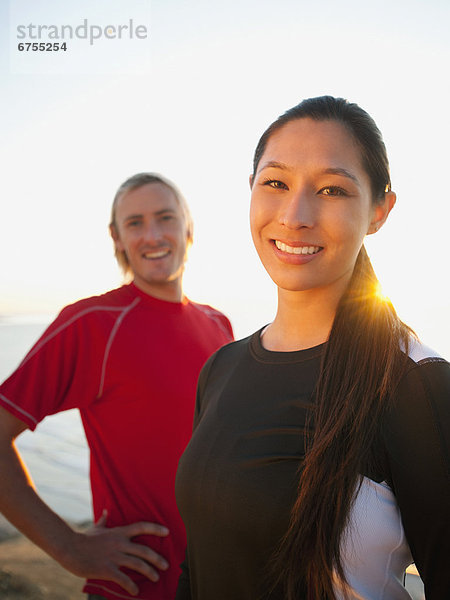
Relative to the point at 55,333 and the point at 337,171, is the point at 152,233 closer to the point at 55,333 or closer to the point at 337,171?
the point at 55,333

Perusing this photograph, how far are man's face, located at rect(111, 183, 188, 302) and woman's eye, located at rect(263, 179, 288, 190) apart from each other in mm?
1146

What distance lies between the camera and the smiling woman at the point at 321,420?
1.25 metres

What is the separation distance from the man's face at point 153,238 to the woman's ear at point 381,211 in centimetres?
129

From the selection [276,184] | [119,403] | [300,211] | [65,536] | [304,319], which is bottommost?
[65,536]

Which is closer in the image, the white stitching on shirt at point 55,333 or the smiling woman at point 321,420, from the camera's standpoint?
the smiling woman at point 321,420

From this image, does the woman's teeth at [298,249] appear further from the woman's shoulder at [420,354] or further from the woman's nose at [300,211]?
the woman's shoulder at [420,354]

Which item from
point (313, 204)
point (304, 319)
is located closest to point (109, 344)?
point (304, 319)

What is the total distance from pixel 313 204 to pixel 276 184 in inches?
6.6

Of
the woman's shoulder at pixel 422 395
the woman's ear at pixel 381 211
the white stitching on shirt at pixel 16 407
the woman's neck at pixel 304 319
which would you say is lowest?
the white stitching on shirt at pixel 16 407

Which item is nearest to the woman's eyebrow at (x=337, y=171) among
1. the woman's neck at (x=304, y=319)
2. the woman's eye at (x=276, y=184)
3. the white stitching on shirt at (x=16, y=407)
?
the woman's eye at (x=276, y=184)

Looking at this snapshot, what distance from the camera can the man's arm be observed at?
205 cm

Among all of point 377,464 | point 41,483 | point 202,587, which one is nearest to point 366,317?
point 377,464

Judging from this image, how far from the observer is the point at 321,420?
1.39 m

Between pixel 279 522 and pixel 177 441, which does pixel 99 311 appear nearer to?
pixel 177 441
